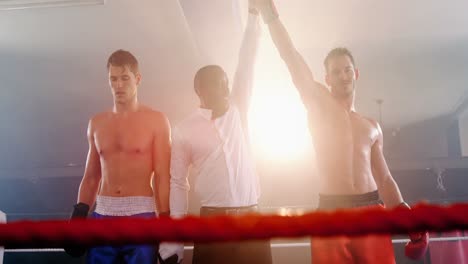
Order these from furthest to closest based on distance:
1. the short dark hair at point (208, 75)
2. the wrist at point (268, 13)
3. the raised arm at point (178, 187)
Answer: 1. the wrist at point (268, 13)
2. the short dark hair at point (208, 75)
3. the raised arm at point (178, 187)

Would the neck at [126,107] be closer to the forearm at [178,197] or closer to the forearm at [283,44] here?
the forearm at [178,197]

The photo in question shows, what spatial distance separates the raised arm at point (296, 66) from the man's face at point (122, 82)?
66 centimetres

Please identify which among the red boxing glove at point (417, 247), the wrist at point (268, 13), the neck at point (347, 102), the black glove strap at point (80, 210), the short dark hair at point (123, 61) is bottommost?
the red boxing glove at point (417, 247)

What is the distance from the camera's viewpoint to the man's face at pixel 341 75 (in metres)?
2.16

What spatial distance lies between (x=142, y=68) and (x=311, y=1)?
1.83m

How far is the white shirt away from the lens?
6.31 feet

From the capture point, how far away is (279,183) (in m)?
7.92

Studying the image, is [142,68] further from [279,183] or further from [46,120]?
[279,183]

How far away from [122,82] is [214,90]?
395 mm

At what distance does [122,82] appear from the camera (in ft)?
6.75

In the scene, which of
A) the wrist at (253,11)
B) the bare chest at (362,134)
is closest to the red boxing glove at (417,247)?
the bare chest at (362,134)

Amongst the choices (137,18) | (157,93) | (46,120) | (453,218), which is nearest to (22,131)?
(46,120)

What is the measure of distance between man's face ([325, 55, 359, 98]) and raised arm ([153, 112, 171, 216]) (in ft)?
2.52

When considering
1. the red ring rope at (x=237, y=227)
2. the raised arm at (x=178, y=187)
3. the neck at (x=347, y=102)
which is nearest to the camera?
the red ring rope at (x=237, y=227)
